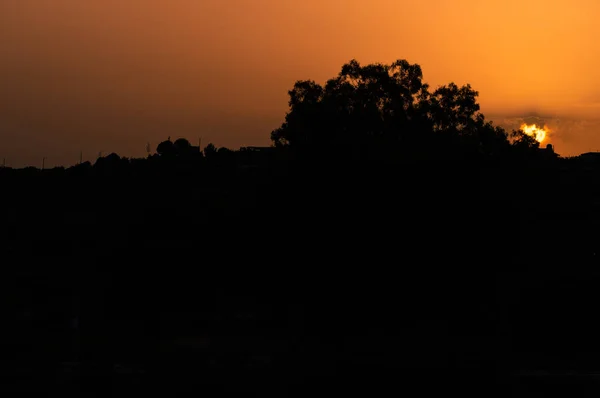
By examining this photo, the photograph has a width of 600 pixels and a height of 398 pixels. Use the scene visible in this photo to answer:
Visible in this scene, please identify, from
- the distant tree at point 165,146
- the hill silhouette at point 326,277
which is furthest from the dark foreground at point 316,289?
the distant tree at point 165,146

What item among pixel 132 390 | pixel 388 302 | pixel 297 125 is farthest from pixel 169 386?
pixel 297 125

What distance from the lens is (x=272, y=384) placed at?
1464cm

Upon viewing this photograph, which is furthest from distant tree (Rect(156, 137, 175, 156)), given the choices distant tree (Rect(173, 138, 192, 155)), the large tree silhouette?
the large tree silhouette

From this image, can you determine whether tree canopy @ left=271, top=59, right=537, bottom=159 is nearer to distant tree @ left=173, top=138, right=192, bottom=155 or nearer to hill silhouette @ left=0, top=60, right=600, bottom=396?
hill silhouette @ left=0, top=60, right=600, bottom=396

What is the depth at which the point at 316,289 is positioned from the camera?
23.1 metres

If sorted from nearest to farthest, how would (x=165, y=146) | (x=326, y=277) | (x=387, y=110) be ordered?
1. (x=326, y=277)
2. (x=387, y=110)
3. (x=165, y=146)

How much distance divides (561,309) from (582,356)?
337 cm

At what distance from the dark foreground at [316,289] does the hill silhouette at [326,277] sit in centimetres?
6

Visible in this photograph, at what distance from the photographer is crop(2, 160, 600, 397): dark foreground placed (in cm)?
1530

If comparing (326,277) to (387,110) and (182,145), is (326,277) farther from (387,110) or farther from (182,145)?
(182,145)

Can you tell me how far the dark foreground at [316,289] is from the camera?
15.3m

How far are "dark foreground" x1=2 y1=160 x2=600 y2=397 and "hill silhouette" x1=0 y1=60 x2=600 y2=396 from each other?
0.06 metres

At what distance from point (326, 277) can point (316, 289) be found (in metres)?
0.50

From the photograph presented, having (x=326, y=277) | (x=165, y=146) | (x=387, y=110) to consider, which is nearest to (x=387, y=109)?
(x=387, y=110)
